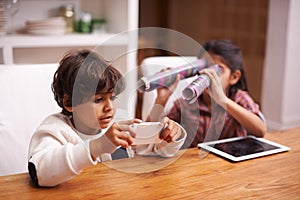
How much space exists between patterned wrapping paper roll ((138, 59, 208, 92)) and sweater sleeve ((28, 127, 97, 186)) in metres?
0.22

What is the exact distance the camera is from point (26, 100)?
146 cm

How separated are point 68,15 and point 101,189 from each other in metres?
1.79

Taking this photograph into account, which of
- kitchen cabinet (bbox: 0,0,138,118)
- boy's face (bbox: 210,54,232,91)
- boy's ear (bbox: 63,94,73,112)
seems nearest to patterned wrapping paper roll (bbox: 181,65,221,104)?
boy's ear (bbox: 63,94,73,112)

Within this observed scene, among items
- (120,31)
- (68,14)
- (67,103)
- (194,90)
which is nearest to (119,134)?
(67,103)

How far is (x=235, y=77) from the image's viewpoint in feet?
5.57

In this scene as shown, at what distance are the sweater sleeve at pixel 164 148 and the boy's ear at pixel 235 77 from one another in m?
0.58

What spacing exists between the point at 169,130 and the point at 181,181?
159 mm

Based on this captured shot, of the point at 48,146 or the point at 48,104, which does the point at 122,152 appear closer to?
the point at 48,146

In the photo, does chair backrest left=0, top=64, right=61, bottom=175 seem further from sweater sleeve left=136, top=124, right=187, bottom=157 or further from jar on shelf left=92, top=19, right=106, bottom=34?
jar on shelf left=92, top=19, right=106, bottom=34

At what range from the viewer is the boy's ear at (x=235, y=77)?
169 cm

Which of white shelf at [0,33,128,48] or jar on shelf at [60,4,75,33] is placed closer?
white shelf at [0,33,128,48]

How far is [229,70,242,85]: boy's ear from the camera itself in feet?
5.55

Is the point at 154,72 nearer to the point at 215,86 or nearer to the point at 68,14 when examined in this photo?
the point at 215,86

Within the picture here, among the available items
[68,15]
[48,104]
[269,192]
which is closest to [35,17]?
[68,15]
